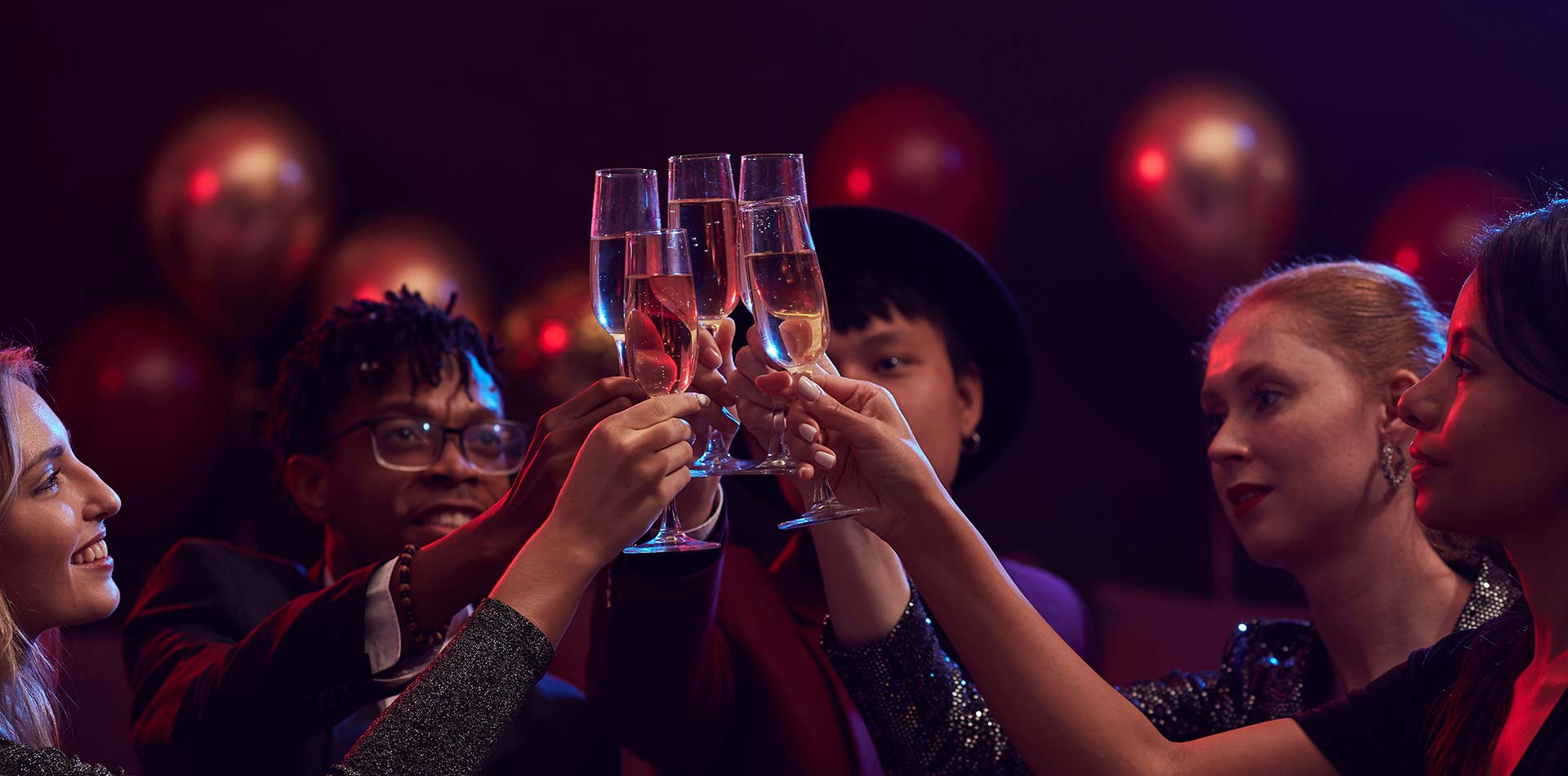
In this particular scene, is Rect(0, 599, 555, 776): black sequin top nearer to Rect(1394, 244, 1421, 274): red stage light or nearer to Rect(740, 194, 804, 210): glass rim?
Rect(740, 194, 804, 210): glass rim

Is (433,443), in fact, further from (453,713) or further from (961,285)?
(453,713)

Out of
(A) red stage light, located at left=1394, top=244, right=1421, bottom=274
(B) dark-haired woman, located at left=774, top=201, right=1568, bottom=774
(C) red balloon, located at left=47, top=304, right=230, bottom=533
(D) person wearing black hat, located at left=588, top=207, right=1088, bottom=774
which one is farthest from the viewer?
(A) red stage light, located at left=1394, top=244, right=1421, bottom=274

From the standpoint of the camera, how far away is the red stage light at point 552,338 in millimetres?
3748

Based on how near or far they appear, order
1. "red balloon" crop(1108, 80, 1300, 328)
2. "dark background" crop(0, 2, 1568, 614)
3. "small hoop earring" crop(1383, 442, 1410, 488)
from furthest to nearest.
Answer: "dark background" crop(0, 2, 1568, 614)
"red balloon" crop(1108, 80, 1300, 328)
"small hoop earring" crop(1383, 442, 1410, 488)

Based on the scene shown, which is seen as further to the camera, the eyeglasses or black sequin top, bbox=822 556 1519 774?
the eyeglasses

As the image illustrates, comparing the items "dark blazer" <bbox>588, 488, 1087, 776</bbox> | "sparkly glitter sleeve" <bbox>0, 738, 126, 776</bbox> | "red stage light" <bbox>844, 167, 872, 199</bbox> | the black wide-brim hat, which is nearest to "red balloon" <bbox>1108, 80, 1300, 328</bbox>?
"red stage light" <bbox>844, 167, 872, 199</bbox>

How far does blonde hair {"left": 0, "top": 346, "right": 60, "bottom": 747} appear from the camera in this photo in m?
1.63

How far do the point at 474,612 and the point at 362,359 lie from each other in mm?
1331

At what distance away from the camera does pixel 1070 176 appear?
462 centimetres

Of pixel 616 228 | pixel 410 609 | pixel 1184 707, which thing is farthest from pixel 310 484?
pixel 1184 707

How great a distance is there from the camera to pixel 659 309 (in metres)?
1.60

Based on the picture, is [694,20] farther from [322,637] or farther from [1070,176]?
[322,637]

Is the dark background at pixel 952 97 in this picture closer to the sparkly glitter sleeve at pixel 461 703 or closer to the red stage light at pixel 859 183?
the red stage light at pixel 859 183

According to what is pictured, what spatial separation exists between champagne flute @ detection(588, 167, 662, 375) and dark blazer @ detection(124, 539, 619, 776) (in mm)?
519
